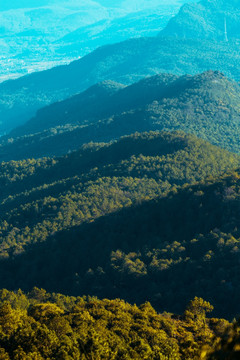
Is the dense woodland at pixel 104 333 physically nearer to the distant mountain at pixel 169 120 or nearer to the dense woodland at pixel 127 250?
A: the dense woodland at pixel 127 250

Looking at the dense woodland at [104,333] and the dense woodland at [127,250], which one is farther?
the dense woodland at [127,250]

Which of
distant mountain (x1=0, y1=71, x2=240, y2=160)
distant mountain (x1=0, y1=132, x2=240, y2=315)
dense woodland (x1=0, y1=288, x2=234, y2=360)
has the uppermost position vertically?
dense woodland (x1=0, y1=288, x2=234, y2=360)

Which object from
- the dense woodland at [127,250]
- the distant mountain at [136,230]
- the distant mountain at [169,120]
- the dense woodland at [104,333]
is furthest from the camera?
the distant mountain at [169,120]

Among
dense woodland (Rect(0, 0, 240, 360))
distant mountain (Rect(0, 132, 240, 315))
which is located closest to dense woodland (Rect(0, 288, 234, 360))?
dense woodland (Rect(0, 0, 240, 360))

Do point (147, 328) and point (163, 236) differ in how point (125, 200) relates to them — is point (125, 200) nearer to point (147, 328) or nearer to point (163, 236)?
point (163, 236)

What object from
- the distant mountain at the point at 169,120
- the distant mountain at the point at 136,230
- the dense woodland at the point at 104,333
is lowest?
the distant mountain at the point at 169,120

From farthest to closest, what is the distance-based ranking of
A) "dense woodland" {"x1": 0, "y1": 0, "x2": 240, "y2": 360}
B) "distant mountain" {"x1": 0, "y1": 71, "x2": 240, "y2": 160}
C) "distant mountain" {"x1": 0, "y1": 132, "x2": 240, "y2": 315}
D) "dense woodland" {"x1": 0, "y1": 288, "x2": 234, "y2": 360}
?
"distant mountain" {"x1": 0, "y1": 71, "x2": 240, "y2": 160}, "distant mountain" {"x1": 0, "y1": 132, "x2": 240, "y2": 315}, "dense woodland" {"x1": 0, "y1": 0, "x2": 240, "y2": 360}, "dense woodland" {"x1": 0, "y1": 288, "x2": 234, "y2": 360}

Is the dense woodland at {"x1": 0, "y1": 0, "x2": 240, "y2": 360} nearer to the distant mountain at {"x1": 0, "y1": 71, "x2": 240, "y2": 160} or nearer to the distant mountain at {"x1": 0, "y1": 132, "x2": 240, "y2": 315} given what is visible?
the distant mountain at {"x1": 0, "y1": 132, "x2": 240, "y2": 315}

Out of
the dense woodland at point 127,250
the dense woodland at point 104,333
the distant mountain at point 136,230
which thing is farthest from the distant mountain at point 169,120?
the dense woodland at point 104,333

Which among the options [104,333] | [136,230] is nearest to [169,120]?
[136,230]

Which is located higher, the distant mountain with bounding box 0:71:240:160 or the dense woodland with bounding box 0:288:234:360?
the dense woodland with bounding box 0:288:234:360
